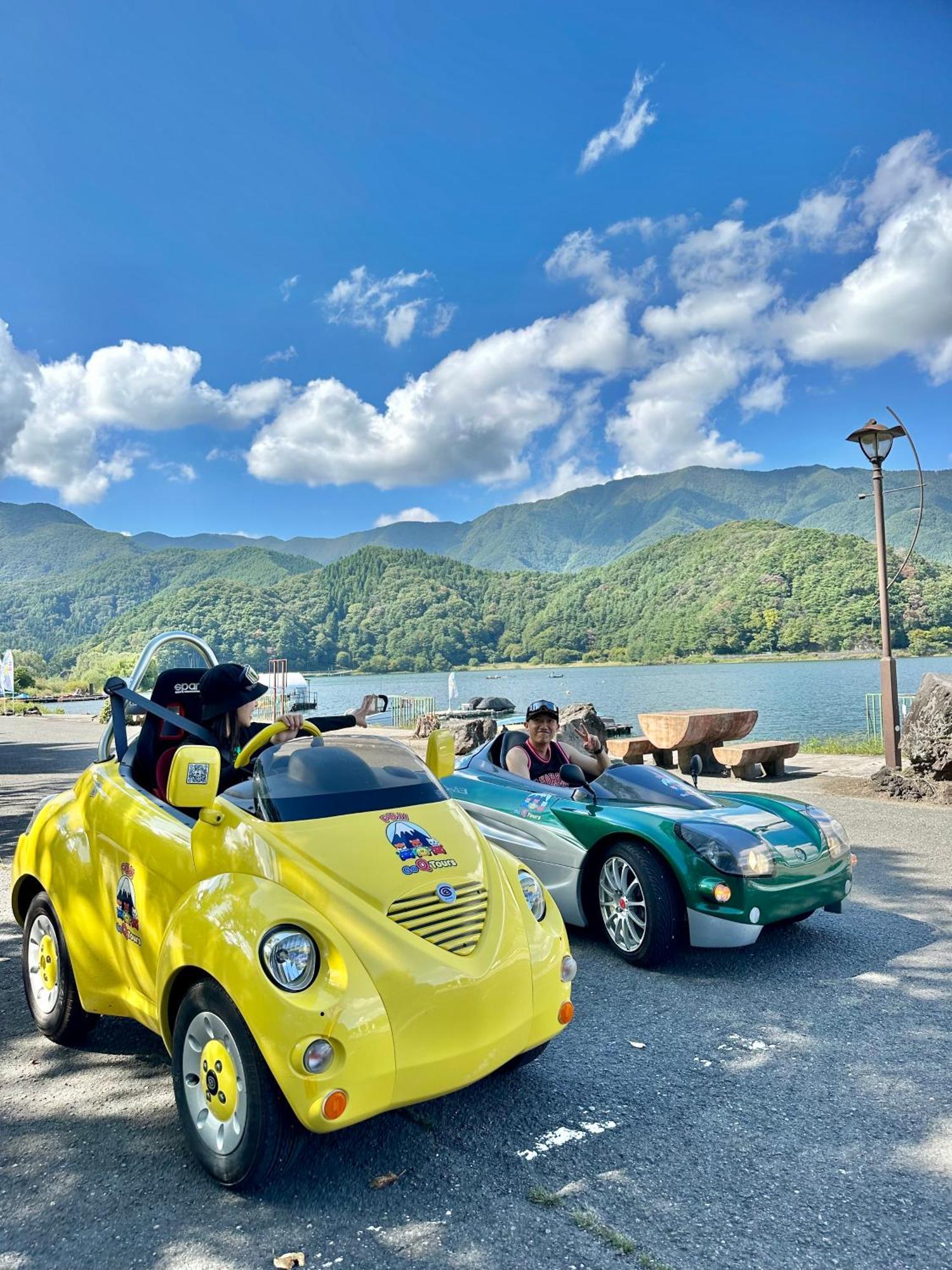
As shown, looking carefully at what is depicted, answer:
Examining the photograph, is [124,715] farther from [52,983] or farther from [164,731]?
[52,983]

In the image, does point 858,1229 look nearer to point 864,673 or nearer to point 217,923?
point 217,923

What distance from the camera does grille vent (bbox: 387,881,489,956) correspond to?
271 centimetres

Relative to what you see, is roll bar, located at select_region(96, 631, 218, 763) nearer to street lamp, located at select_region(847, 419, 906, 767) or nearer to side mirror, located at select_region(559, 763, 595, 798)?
side mirror, located at select_region(559, 763, 595, 798)

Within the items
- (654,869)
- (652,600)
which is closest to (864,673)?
(652,600)

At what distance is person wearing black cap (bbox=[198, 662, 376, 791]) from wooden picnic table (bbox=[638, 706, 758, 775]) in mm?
9739

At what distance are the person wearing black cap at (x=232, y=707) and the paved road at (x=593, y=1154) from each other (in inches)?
56.3

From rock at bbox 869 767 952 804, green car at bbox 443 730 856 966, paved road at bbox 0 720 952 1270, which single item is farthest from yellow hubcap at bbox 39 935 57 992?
rock at bbox 869 767 952 804

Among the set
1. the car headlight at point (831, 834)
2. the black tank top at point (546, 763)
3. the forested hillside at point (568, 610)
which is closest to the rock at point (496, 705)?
the forested hillside at point (568, 610)

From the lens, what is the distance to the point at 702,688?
5503 cm

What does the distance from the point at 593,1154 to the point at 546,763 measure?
10.9ft

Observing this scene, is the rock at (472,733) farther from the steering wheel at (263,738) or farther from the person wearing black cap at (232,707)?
the steering wheel at (263,738)

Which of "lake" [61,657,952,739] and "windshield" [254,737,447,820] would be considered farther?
"lake" [61,657,952,739]

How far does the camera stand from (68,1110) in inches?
125

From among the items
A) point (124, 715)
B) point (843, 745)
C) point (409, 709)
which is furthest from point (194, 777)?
point (409, 709)
